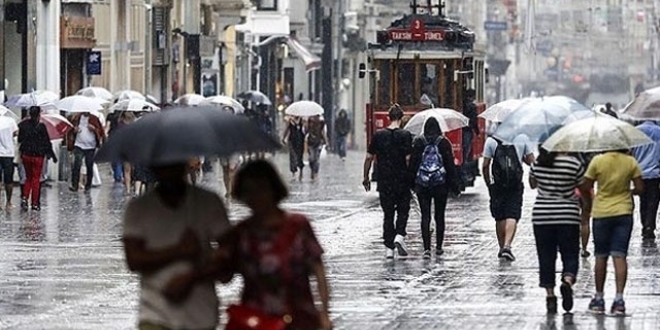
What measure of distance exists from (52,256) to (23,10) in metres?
21.1

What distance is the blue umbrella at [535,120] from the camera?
20.3 m

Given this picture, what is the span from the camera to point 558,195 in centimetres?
1703

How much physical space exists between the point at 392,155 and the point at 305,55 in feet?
179

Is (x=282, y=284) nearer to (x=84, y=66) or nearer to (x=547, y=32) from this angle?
(x=84, y=66)

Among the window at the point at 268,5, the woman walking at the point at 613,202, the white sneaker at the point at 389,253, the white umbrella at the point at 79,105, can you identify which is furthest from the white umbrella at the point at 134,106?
the window at the point at 268,5

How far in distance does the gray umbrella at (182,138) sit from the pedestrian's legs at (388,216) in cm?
1305

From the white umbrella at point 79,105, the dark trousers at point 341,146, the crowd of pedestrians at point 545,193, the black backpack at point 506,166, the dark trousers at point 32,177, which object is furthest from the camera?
the dark trousers at point 341,146

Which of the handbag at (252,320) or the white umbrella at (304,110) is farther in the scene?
the white umbrella at (304,110)

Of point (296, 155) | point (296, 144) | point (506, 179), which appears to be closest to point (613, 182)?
point (506, 179)

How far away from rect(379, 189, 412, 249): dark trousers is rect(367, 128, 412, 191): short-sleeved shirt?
95 millimetres

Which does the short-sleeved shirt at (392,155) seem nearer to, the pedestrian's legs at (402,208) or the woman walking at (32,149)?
the pedestrian's legs at (402,208)

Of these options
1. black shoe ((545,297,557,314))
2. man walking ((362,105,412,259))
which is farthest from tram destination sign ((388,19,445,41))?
black shoe ((545,297,557,314))

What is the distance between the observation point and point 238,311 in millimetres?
9734

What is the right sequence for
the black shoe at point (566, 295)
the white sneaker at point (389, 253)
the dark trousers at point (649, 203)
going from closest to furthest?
the black shoe at point (566, 295) → the white sneaker at point (389, 253) → the dark trousers at point (649, 203)
